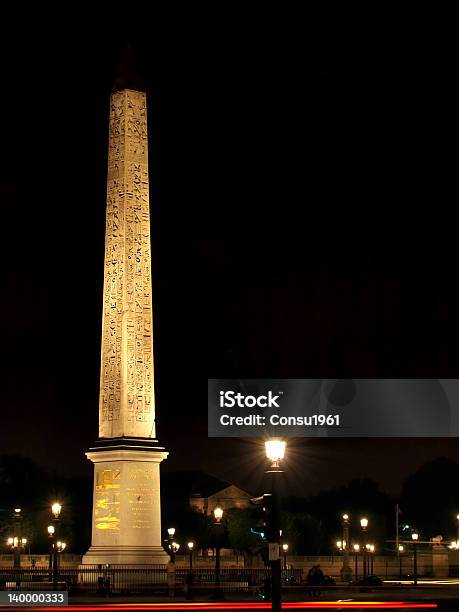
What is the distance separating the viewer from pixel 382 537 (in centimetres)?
10906

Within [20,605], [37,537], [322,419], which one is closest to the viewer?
[20,605]

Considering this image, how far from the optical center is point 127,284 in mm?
41969

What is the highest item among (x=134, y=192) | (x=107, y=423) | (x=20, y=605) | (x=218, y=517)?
(x=134, y=192)

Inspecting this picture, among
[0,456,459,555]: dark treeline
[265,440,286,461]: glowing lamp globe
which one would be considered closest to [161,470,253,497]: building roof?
[0,456,459,555]: dark treeline

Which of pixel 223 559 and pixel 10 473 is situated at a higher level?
pixel 10 473

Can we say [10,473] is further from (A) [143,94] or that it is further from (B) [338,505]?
(A) [143,94]

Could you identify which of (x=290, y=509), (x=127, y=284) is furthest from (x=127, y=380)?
(x=290, y=509)

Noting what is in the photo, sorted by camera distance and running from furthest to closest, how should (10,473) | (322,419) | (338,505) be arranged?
1. (338,505)
2. (10,473)
3. (322,419)

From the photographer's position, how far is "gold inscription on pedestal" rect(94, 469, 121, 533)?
41.8m

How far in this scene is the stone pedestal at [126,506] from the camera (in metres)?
41.7

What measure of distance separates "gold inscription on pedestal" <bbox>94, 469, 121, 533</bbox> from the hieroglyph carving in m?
1.32

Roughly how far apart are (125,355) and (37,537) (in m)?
53.7

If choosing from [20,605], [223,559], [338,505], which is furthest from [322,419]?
[338,505]

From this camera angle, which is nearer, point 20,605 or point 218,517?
point 20,605
